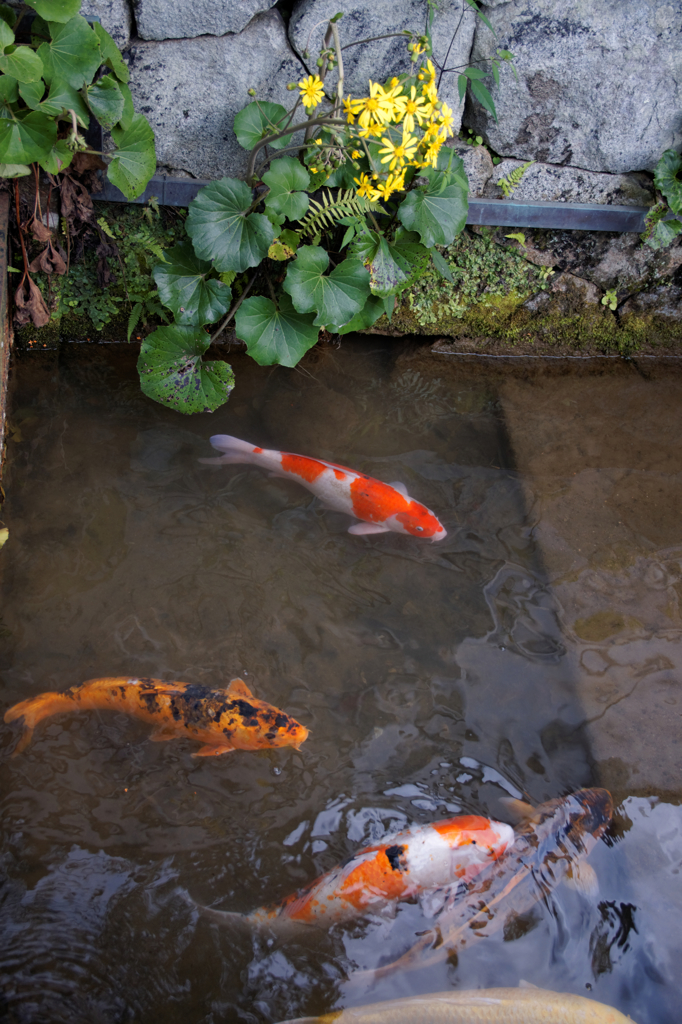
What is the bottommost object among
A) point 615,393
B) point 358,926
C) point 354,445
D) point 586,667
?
point 358,926

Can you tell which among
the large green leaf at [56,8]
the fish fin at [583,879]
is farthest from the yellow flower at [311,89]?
the fish fin at [583,879]

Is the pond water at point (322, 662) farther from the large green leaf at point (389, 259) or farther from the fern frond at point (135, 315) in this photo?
the large green leaf at point (389, 259)

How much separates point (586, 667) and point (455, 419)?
1907 mm

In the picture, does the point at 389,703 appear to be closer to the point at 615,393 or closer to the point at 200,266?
the point at 200,266

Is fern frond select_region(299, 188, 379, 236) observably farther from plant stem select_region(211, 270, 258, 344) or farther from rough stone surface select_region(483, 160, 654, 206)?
rough stone surface select_region(483, 160, 654, 206)

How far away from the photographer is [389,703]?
2.89 m

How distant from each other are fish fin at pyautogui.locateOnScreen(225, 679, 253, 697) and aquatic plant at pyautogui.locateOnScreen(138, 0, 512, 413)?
1.70 metres

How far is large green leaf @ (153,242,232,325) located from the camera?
3.55 metres

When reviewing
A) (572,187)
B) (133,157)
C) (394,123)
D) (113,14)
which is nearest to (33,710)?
(133,157)

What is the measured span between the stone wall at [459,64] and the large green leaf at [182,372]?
1.15 m

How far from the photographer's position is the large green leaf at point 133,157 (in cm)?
332

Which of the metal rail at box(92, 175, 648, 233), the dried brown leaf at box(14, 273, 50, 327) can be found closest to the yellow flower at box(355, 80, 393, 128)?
the metal rail at box(92, 175, 648, 233)

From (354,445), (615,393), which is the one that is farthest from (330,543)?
(615,393)

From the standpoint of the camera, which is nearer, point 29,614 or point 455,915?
point 455,915
